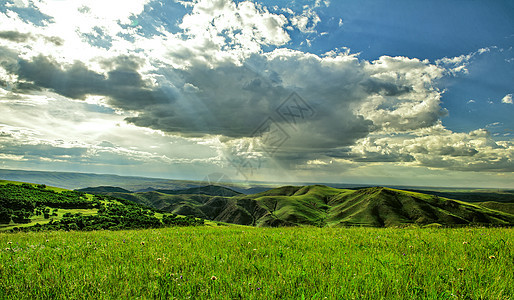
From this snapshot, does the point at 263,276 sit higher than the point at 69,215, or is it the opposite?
the point at 263,276

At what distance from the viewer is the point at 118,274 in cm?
488

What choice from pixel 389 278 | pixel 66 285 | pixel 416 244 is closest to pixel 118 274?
pixel 66 285

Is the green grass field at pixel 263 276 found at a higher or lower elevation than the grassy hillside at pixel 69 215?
higher

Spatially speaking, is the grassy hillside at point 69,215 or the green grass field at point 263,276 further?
the grassy hillside at point 69,215

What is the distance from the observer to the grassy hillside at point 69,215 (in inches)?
1237

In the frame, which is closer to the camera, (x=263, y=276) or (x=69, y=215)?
(x=263, y=276)

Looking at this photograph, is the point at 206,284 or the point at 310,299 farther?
the point at 206,284

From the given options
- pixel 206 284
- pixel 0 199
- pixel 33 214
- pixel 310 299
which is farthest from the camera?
pixel 0 199

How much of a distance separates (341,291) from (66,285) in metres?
4.76

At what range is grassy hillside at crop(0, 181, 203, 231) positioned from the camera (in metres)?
31.4

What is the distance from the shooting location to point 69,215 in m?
39.2

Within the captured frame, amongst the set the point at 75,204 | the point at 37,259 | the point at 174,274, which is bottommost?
the point at 75,204

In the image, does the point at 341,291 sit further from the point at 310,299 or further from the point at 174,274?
the point at 174,274

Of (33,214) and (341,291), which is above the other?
(341,291)
